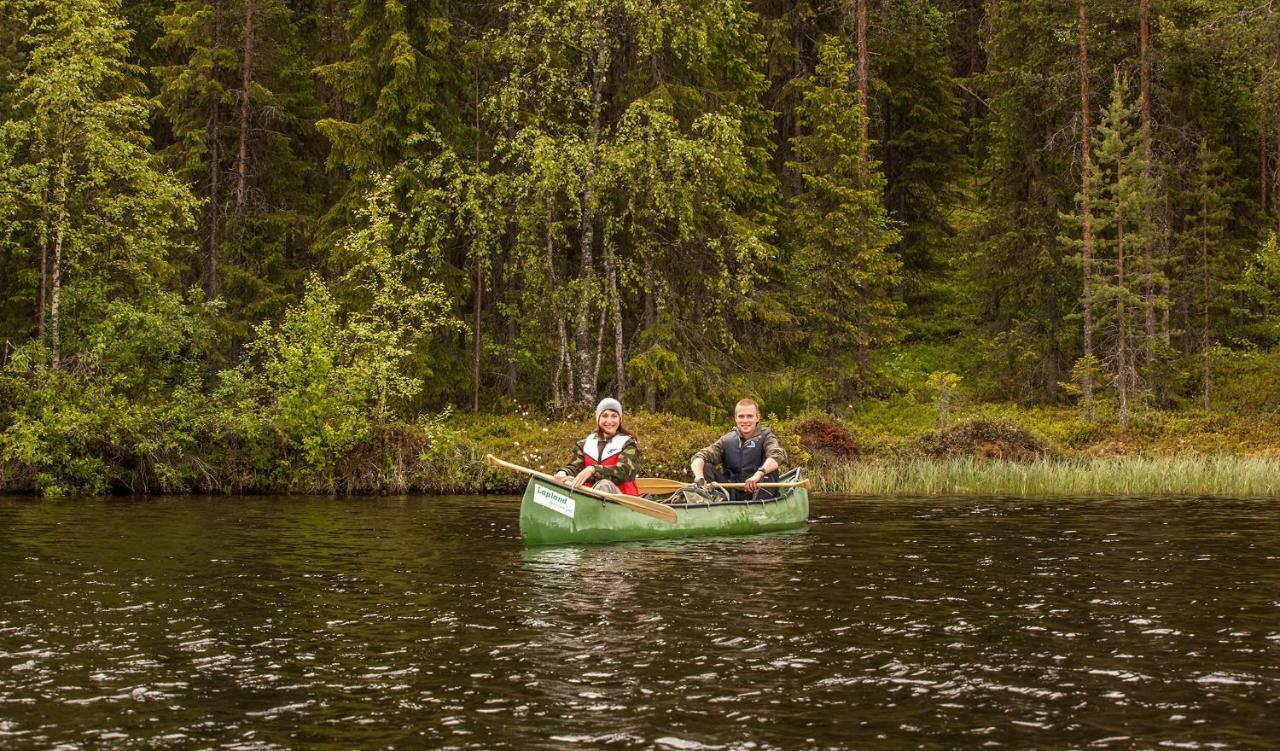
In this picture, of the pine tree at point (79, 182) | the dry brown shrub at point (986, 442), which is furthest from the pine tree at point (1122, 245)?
the pine tree at point (79, 182)

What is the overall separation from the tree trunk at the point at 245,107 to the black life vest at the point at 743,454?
1976cm

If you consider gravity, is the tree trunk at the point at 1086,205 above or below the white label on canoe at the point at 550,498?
above

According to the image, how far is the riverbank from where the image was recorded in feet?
87.7

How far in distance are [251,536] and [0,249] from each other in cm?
1579

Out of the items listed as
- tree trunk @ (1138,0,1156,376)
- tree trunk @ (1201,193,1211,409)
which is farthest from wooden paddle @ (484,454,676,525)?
tree trunk @ (1201,193,1211,409)

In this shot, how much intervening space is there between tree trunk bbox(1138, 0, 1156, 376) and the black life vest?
17528mm

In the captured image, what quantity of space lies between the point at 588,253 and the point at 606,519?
51.3ft

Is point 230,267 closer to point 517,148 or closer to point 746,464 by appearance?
point 517,148

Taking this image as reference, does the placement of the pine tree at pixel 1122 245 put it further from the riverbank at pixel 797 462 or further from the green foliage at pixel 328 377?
the green foliage at pixel 328 377

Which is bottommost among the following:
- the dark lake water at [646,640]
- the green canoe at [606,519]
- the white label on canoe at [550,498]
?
the dark lake water at [646,640]

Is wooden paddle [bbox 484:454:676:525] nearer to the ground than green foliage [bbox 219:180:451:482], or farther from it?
nearer to the ground

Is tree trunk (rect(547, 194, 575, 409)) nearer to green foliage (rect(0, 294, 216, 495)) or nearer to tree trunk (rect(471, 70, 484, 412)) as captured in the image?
tree trunk (rect(471, 70, 484, 412))

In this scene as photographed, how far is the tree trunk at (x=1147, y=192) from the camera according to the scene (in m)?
34.4

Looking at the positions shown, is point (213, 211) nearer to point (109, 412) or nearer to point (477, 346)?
point (477, 346)
